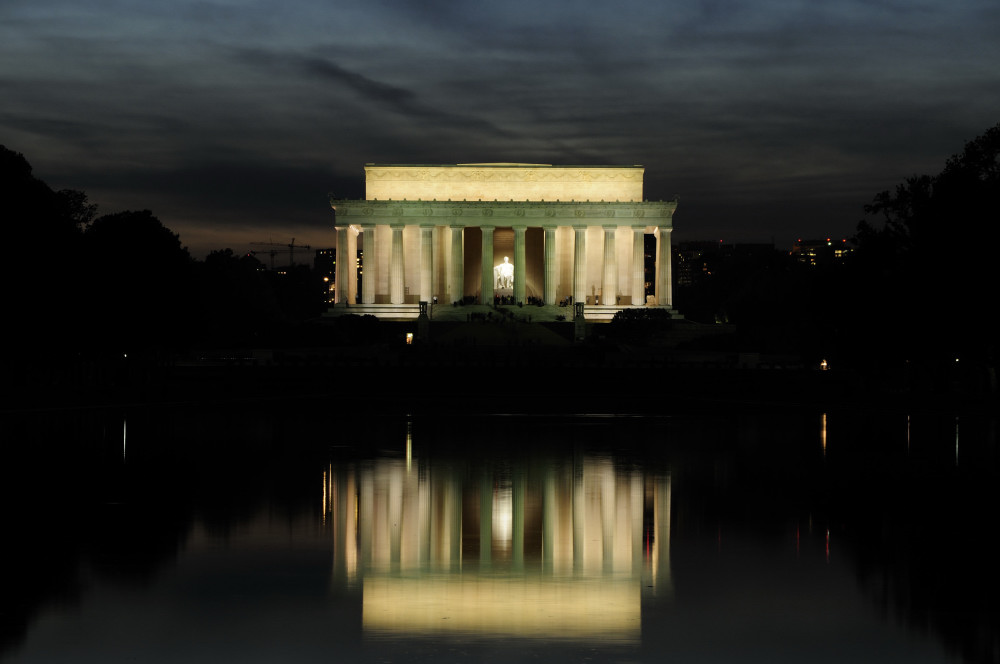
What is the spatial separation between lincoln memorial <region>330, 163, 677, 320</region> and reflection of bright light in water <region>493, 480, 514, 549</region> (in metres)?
91.4

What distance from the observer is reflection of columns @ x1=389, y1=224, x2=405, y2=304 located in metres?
118

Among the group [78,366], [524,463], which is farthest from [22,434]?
[78,366]

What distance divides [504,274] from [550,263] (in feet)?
37.2

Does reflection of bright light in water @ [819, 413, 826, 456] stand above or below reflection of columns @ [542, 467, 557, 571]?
below

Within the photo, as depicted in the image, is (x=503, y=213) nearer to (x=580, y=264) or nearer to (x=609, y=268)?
(x=580, y=264)

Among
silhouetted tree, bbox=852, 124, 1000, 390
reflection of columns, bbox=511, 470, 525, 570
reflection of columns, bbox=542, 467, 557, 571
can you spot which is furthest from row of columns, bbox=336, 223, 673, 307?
reflection of columns, bbox=511, 470, 525, 570

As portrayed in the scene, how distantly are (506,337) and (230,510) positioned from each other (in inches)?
2791

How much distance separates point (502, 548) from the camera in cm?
1750

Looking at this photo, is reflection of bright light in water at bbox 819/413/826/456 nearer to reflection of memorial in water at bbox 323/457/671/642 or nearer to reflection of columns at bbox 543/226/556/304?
reflection of memorial in water at bbox 323/457/671/642

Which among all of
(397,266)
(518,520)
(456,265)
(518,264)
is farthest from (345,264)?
(518,520)

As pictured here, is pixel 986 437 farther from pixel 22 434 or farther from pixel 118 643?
pixel 118 643

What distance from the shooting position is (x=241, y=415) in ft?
155

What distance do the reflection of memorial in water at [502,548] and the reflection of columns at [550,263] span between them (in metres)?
90.7

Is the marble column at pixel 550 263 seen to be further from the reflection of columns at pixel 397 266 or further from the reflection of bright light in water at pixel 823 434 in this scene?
the reflection of bright light in water at pixel 823 434
